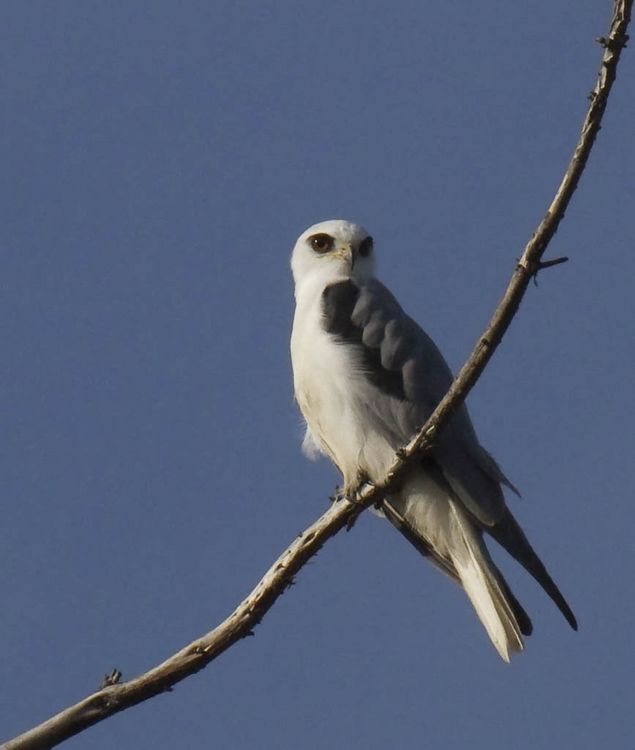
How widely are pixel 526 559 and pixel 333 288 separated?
1.99m

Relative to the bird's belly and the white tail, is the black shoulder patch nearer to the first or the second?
the bird's belly

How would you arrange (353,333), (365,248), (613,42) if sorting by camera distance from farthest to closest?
1. (365,248)
2. (353,333)
3. (613,42)

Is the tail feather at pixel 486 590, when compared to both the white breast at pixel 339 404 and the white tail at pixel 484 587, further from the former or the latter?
the white breast at pixel 339 404

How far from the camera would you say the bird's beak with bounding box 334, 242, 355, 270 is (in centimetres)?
795

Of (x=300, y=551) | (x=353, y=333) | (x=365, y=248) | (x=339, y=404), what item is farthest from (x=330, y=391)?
(x=365, y=248)

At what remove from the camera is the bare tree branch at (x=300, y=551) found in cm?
449

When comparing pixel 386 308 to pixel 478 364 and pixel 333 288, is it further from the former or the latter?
pixel 478 364

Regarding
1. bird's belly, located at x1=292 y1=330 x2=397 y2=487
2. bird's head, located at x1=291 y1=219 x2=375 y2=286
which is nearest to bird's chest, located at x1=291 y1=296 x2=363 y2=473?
bird's belly, located at x1=292 y1=330 x2=397 y2=487

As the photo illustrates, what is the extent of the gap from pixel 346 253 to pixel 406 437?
1.77 m

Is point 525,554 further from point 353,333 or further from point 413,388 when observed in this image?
point 353,333

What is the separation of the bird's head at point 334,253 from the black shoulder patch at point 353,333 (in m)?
0.63

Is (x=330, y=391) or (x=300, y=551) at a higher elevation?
(x=330, y=391)

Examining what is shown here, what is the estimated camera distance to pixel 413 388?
6672 mm

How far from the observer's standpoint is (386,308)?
23.0 feet
